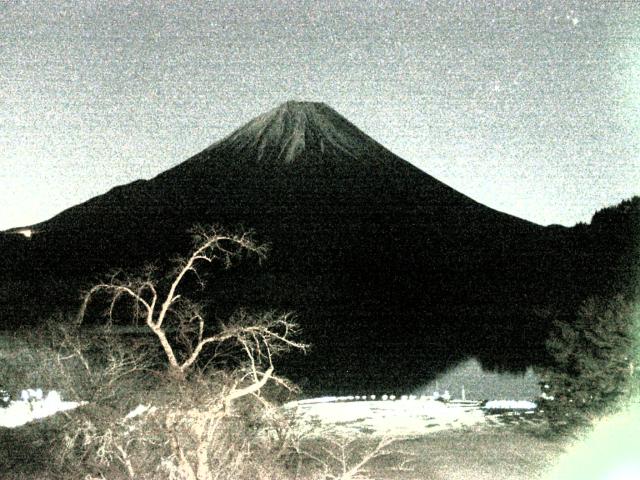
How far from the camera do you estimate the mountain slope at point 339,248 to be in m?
36.3

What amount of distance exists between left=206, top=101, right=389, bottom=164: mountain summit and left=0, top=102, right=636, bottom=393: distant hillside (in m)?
0.16

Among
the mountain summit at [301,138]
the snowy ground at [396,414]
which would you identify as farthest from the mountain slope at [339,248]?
the snowy ground at [396,414]

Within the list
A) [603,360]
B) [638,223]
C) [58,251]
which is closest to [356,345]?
[638,223]

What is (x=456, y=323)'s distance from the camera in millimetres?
42156

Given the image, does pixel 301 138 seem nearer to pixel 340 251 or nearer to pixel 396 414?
pixel 340 251

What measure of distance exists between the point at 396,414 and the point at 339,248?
44.8 metres

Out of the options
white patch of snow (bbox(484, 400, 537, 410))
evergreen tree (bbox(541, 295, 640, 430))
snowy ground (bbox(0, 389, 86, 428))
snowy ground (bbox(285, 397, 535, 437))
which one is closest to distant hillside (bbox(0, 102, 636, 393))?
snowy ground (bbox(285, 397, 535, 437))

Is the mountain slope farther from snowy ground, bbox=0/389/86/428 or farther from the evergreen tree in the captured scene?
the evergreen tree

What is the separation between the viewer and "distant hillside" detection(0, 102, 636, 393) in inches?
1369

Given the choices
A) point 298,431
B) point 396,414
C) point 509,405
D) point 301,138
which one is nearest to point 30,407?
point 298,431

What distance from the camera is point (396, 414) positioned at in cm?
1859

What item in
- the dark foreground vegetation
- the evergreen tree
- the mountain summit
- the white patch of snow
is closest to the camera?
the dark foreground vegetation

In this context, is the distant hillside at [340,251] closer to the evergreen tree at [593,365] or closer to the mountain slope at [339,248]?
the mountain slope at [339,248]

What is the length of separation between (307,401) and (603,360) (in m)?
8.79
